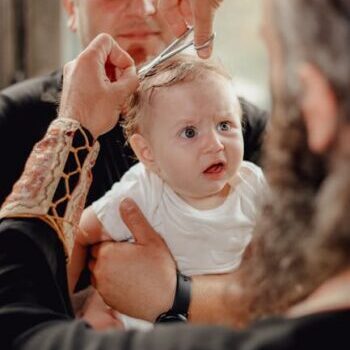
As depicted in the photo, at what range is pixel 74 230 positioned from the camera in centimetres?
131

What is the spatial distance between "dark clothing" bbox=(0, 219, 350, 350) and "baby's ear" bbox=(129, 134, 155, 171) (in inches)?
16.8

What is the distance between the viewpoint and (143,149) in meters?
1.63

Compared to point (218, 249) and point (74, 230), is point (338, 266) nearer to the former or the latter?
point (74, 230)

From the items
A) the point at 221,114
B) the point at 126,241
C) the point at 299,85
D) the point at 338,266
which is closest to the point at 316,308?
the point at 338,266

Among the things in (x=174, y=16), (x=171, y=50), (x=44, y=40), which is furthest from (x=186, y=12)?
(x=44, y=40)

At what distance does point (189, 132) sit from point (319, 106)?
679 millimetres

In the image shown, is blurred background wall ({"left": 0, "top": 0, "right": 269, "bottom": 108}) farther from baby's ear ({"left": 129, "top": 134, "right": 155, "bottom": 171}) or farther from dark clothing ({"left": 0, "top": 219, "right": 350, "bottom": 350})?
dark clothing ({"left": 0, "top": 219, "right": 350, "bottom": 350})

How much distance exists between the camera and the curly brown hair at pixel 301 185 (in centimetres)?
87

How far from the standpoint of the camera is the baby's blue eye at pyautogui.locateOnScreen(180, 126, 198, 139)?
5.07 ft

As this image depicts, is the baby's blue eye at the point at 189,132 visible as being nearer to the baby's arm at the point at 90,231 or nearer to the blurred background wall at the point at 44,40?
the baby's arm at the point at 90,231

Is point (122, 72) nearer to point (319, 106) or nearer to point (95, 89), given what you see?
point (95, 89)

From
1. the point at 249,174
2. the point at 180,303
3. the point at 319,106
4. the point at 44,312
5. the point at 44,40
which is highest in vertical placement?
the point at 319,106

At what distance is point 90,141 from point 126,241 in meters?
0.36

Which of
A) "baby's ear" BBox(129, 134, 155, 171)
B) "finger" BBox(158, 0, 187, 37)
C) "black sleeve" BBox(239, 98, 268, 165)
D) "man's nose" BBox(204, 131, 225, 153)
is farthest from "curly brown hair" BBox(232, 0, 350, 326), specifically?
"black sleeve" BBox(239, 98, 268, 165)
